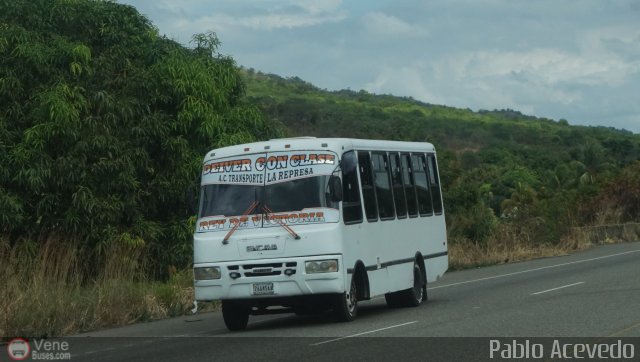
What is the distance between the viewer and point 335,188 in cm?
1658

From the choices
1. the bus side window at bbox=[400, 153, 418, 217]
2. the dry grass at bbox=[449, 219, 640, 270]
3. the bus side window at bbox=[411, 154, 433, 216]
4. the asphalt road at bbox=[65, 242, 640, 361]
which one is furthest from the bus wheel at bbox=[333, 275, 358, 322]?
the dry grass at bbox=[449, 219, 640, 270]

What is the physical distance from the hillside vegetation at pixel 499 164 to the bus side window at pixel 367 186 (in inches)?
447

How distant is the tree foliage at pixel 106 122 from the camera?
22.2m

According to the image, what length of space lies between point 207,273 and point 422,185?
18.7 feet

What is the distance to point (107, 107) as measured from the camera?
23.3 metres

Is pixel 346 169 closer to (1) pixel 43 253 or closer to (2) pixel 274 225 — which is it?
(2) pixel 274 225

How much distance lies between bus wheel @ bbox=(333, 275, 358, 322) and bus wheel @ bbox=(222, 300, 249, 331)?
1.44m

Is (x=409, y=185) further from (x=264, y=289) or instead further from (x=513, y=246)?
(x=513, y=246)

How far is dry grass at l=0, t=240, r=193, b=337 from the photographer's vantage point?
1683cm

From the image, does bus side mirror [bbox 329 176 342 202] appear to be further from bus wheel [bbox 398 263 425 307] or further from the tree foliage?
the tree foliage

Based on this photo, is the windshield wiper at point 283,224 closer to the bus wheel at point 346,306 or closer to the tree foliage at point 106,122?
the bus wheel at point 346,306

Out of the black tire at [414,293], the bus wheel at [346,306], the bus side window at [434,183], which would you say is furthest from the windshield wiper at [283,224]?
the bus side window at [434,183]

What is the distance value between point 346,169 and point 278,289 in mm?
2163

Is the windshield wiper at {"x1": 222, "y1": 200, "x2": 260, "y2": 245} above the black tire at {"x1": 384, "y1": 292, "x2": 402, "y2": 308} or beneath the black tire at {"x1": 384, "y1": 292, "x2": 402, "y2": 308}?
above
